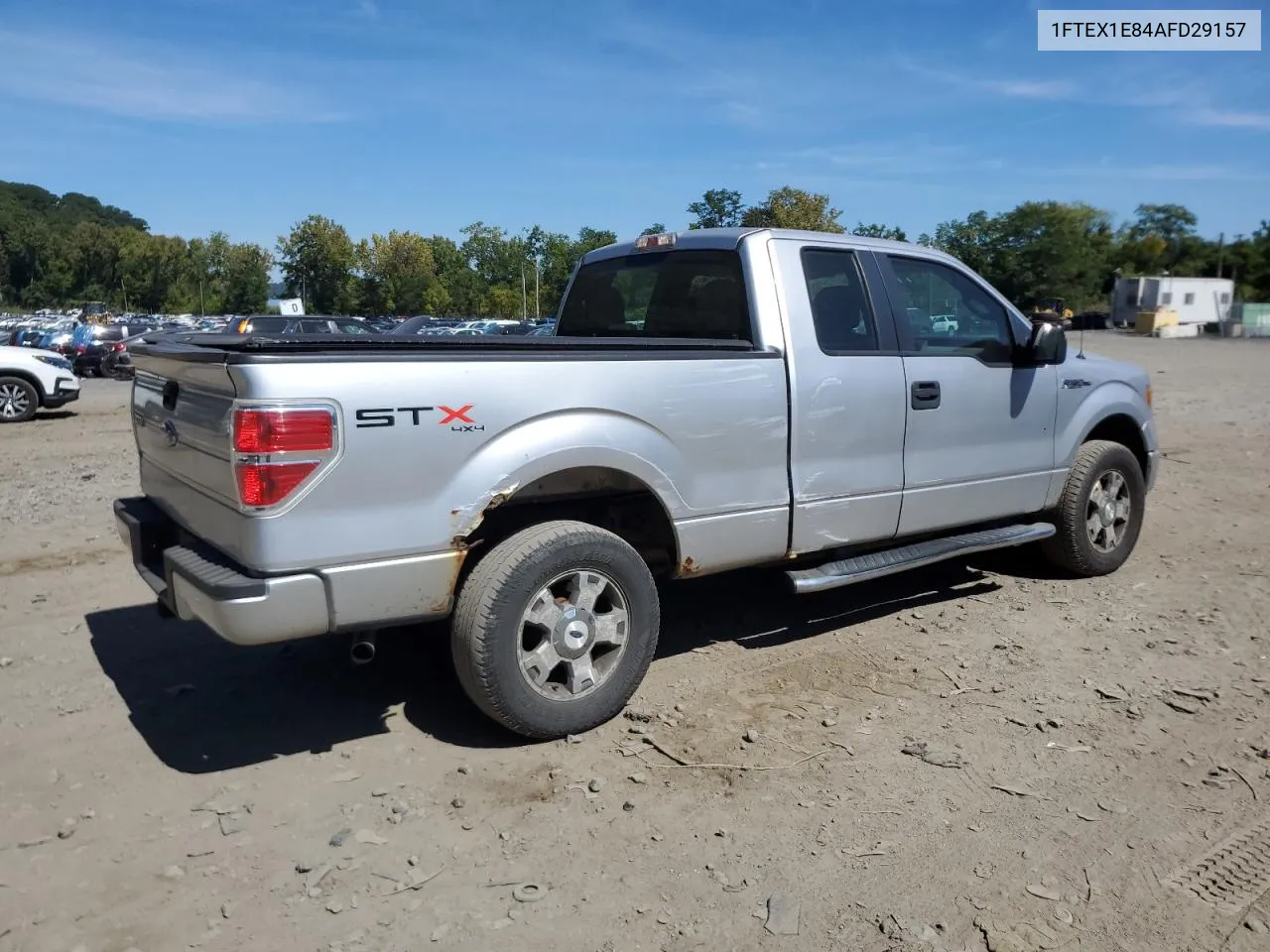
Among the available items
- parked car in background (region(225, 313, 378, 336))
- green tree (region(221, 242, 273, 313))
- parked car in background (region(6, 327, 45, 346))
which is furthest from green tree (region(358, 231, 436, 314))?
parked car in background (region(225, 313, 378, 336))

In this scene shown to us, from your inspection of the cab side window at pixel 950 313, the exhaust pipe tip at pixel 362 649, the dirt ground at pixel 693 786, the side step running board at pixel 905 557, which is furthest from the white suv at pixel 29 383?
the cab side window at pixel 950 313

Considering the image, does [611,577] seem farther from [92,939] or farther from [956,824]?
[92,939]

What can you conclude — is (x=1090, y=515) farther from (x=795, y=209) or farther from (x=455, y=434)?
(x=795, y=209)

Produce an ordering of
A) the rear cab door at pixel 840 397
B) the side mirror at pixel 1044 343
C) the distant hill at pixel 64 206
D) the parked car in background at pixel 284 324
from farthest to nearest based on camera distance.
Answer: the distant hill at pixel 64 206
the parked car in background at pixel 284 324
the side mirror at pixel 1044 343
the rear cab door at pixel 840 397

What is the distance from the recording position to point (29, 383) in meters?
15.3

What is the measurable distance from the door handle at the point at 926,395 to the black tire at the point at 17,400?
48.3ft

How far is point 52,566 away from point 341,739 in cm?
358

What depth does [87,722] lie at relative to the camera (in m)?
4.19

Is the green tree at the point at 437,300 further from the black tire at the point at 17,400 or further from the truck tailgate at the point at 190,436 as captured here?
the truck tailgate at the point at 190,436

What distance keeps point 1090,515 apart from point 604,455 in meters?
3.72

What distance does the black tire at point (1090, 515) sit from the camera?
6051 mm

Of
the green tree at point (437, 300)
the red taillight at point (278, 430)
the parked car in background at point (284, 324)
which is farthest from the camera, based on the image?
the green tree at point (437, 300)

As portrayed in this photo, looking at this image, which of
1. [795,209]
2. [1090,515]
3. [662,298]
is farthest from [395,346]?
[795,209]

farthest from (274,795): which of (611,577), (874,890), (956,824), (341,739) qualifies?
(956,824)
